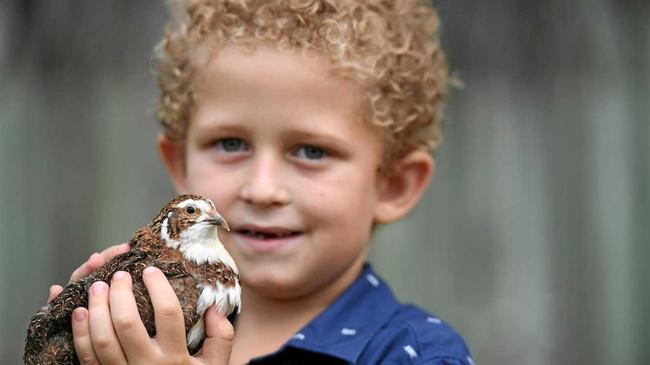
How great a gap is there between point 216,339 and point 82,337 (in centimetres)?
26

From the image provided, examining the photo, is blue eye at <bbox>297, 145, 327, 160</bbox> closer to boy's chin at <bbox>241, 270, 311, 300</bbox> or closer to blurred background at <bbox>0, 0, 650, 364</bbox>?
boy's chin at <bbox>241, 270, 311, 300</bbox>

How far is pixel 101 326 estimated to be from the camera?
1.95 metres

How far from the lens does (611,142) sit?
466 cm

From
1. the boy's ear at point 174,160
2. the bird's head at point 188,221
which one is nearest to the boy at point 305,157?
the boy's ear at point 174,160

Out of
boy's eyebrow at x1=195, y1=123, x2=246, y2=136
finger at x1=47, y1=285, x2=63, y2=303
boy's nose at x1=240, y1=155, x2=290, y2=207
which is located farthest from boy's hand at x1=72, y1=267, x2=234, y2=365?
boy's eyebrow at x1=195, y1=123, x2=246, y2=136

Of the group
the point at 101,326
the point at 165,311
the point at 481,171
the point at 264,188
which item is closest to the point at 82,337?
the point at 101,326

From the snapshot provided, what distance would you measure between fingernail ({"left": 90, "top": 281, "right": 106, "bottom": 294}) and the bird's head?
0.63 ft

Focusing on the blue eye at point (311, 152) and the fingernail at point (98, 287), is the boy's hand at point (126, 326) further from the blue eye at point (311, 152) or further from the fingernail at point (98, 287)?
the blue eye at point (311, 152)

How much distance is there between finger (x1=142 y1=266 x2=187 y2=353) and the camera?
6.43ft

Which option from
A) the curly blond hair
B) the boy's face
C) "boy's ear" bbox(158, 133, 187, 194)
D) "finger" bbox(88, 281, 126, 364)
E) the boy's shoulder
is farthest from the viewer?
"boy's ear" bbox(158, 133, 187, 194)

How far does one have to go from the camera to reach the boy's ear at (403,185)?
2939 mm

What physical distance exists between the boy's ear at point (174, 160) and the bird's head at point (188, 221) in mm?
903

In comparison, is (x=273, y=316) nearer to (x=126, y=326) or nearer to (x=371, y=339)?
(x=371, y=339)

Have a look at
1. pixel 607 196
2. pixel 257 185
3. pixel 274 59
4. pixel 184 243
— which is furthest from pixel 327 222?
pixel 607 196
